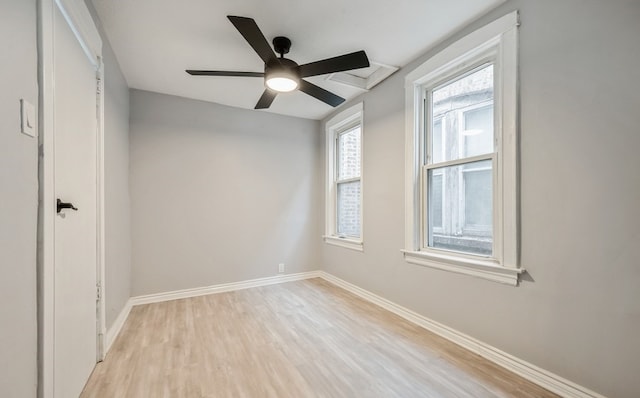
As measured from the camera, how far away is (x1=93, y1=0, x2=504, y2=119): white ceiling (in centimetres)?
197

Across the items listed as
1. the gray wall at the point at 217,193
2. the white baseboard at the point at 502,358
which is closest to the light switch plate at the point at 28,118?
the gray wall at the point at 217,193

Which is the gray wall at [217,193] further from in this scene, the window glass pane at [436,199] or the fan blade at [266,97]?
the window glass pane at [436,199]

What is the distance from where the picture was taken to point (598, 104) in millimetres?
1529

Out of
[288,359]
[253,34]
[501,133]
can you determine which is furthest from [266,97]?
[288,359]

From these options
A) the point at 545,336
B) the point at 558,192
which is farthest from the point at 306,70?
the point at 545,336

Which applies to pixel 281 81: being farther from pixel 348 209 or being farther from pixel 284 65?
pixel 348 209

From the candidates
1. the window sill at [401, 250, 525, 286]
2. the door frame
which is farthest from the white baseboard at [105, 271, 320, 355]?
the window sill at [401, 250, 525, 286]

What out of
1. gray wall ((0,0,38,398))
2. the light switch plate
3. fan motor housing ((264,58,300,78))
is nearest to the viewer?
gray wall ((0,0,38,398))

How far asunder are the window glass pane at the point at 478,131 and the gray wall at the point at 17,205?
2.72 meters

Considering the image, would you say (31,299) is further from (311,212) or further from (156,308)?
(311,212)

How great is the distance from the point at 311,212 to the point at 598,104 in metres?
3.41

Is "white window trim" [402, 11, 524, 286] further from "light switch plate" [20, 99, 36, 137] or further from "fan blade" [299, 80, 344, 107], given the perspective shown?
"light switch plate" [20, 99, 36, 137]

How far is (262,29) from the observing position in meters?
2.21

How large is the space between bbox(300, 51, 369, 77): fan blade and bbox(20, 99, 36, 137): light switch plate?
61.2 inches
